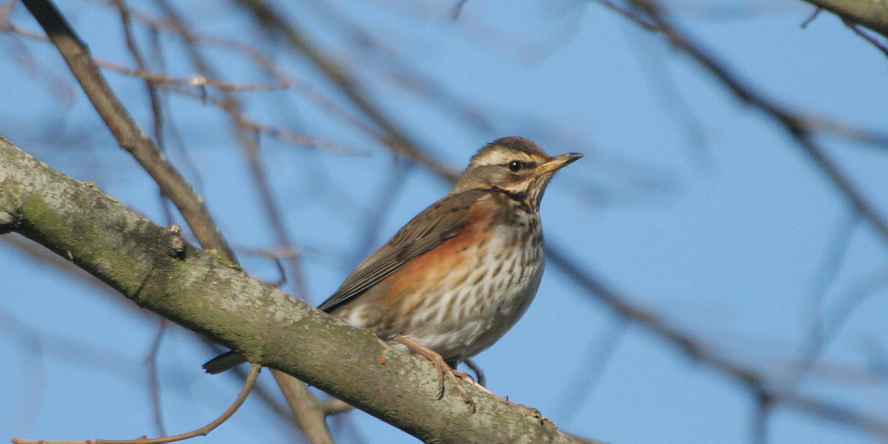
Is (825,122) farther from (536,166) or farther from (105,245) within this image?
(105,245)

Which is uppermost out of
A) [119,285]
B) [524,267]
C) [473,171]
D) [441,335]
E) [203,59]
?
[473,171]

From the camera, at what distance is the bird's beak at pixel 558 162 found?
22.0ft

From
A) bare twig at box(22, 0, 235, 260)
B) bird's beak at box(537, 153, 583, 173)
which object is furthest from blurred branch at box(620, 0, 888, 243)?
bare twig at box(22, 0, 235, 260)

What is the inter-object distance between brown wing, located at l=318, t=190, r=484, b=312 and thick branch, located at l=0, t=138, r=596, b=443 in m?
2.00

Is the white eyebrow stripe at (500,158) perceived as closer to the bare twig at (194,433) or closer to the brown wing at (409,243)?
the brown wing at (409,243)

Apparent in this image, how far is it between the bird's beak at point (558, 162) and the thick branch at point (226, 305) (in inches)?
125

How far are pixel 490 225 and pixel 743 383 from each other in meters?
2.01

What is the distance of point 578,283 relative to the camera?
6.24m

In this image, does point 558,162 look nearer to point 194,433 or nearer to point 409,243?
point 409,243

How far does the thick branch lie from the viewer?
9.72 ft

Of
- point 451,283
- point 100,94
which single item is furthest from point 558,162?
point 100,94

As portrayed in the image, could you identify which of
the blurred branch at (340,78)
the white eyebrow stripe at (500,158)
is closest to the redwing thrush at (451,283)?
the blurred branch at (340,78)

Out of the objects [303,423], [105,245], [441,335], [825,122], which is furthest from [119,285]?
[825,122]

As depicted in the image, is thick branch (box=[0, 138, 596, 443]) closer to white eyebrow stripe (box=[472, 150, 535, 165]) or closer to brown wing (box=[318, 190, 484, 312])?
brown wing (box=[318, 190, 484, 312])
